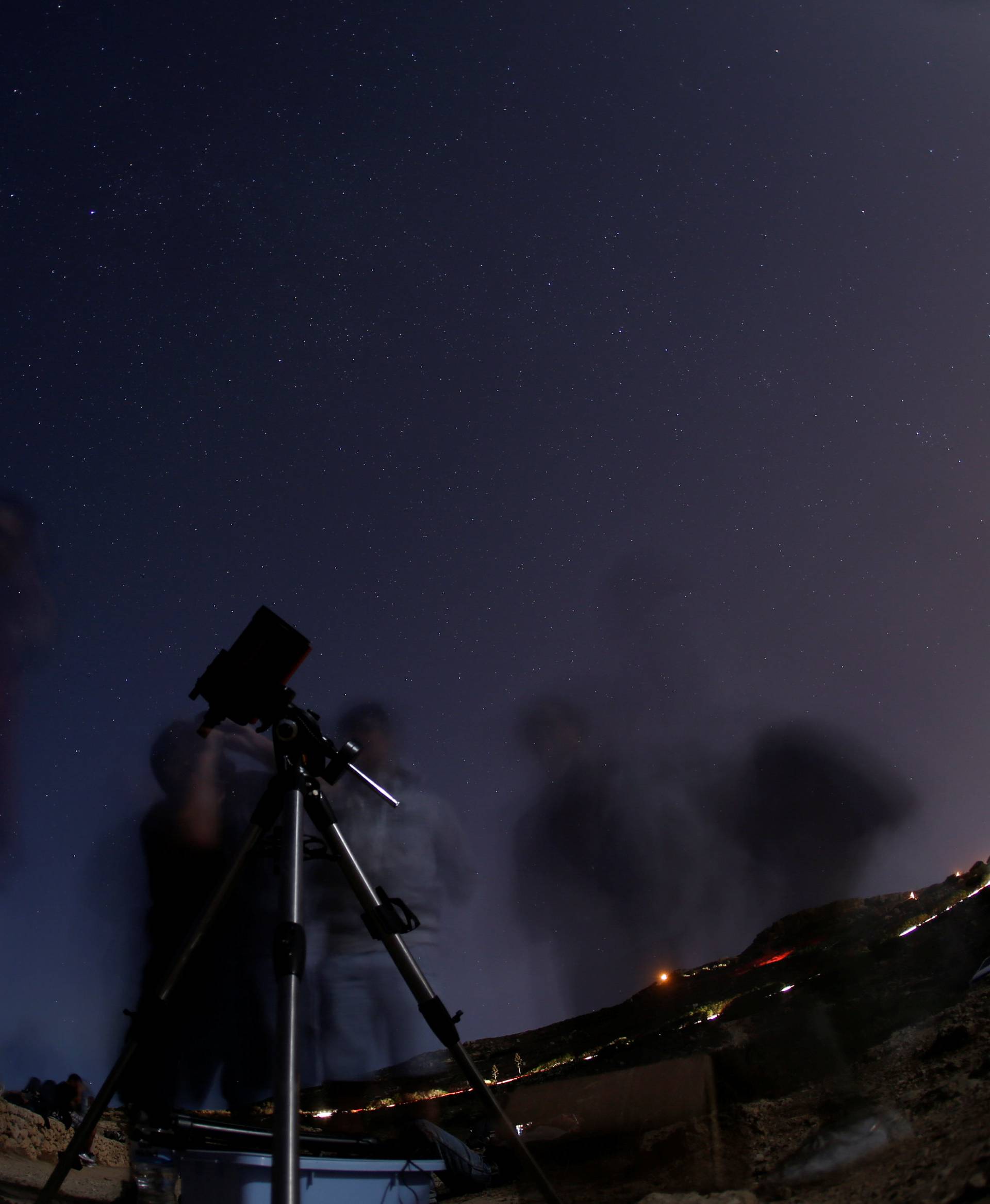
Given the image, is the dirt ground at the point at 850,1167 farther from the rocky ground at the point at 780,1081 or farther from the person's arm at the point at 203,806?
the person's arm at the point at 203,806

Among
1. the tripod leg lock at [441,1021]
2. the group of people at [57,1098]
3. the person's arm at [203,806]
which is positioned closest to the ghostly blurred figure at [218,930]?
the person's arm at [203,806]

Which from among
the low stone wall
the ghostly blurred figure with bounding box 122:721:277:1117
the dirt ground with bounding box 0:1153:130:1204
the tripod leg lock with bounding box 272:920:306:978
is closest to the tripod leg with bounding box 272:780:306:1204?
the tripod leg lock with bounding box 272:920:306:978

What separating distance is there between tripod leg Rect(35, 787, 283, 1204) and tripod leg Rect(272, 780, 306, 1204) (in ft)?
0.92

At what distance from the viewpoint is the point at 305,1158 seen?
2852mm

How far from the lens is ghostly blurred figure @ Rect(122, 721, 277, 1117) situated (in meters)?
11.5

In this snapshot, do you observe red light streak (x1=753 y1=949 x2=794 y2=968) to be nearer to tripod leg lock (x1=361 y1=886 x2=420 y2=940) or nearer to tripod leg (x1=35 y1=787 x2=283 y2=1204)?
tripod leg lock (x1=361 y1=886 x2=420 y2=940)

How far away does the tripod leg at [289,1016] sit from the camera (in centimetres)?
196

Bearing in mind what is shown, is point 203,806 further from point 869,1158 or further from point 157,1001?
point 869,1158

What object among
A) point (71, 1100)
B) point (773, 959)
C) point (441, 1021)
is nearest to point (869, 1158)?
point (441, 1021)

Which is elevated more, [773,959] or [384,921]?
[773,959]

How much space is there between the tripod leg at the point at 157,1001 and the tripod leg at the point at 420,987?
0.21 m

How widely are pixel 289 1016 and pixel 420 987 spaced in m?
0.56

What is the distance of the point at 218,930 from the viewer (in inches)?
411

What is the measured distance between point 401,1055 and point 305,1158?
8592 millimetres
